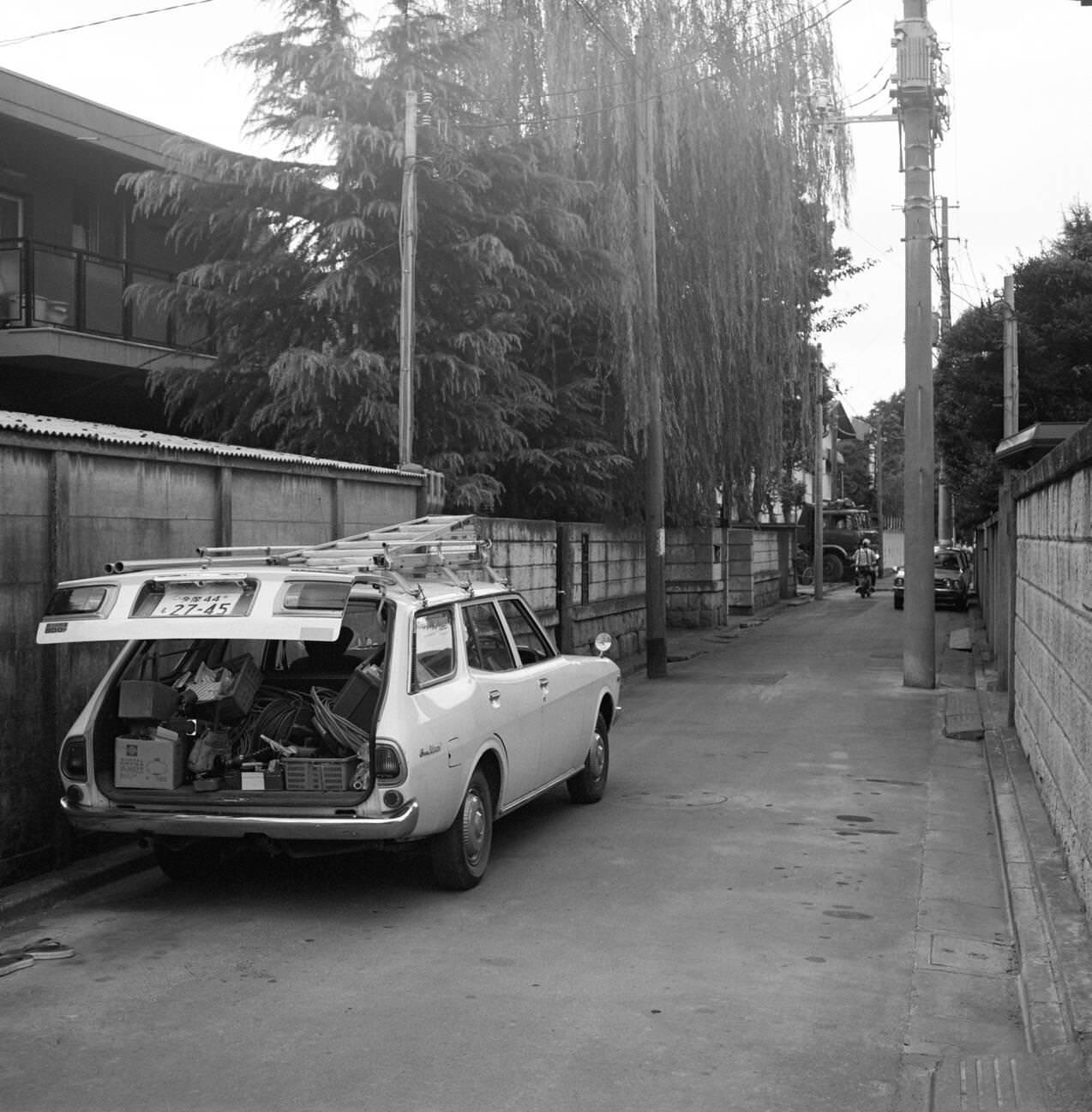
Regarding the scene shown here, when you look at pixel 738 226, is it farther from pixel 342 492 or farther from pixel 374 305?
pixel 342 492

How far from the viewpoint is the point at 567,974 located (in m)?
5.98

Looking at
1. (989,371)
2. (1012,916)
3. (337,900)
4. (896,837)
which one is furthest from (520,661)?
(989,371)

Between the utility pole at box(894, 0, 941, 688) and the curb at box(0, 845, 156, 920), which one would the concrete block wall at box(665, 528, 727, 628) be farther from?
the curb at box(0, 845, 156, 920)

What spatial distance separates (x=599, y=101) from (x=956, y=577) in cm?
1922

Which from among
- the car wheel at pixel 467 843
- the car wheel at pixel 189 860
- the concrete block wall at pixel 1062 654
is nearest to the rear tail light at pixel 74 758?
the car wheel at pixel 189 860

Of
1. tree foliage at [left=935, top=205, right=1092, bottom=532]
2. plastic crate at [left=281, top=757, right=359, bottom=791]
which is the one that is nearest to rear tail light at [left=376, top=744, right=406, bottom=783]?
plastic crate at [left=281, top=757, right=359, bottom=791]

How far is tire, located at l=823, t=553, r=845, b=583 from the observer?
50719 mm

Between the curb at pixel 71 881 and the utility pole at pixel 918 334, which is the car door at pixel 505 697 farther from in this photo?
the utility pole at pixel 918 334

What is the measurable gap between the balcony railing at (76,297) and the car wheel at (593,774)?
9.63 meters

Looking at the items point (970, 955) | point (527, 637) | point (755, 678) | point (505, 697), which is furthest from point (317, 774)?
point (755, 678)

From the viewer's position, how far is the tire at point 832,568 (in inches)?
1997

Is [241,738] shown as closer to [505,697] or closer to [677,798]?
[505,697]

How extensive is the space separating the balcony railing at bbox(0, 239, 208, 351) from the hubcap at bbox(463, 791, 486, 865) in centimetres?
1141

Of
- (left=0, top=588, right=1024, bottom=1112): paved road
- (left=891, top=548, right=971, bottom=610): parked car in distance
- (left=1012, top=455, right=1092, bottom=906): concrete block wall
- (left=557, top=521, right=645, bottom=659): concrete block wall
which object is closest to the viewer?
(left=0, top=588, right=1024, bottom=1112): paved road
